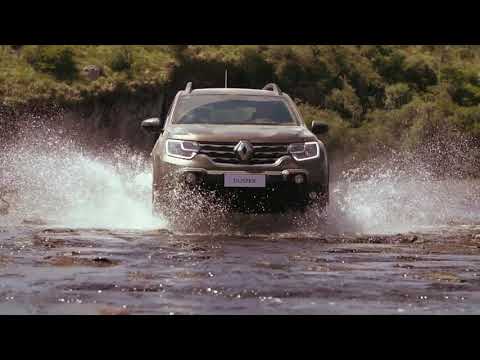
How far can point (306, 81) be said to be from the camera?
3328 cm

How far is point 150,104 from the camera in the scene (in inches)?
1167

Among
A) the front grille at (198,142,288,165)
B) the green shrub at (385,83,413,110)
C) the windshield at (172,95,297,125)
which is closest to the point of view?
the front grille at (198,142,288,165)

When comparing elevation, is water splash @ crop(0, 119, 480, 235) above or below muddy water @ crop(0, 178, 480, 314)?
below

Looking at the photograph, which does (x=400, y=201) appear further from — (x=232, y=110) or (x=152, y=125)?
(x=152, y=125)

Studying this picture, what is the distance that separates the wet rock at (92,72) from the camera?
29998 millimetres

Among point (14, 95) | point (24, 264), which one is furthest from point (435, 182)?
point (24, 264)

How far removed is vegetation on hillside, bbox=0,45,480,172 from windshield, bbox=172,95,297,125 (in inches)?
543

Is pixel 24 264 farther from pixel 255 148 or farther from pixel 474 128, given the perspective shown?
pixel 474 128

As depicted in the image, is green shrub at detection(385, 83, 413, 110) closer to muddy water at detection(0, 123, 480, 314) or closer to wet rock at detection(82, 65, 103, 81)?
wet rock at detection(82, 65, 103, 81)

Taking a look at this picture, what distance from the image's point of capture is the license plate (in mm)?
12852

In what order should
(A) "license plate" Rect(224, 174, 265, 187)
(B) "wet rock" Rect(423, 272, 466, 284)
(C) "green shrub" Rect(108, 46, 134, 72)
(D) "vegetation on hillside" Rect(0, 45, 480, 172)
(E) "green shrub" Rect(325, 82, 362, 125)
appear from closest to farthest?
(B) "wet rock" Rect(423, 272, 466, 284) < (A) "license plate" Rect(224, 174, 265, 187) < (D) "vegetation on hillside" Rect(0, 45, 480, 172) < (C) "green shrub" Rect(108, 46, 134, 72) < (E) "green shrub" Rect(325, 82, 362, 125)

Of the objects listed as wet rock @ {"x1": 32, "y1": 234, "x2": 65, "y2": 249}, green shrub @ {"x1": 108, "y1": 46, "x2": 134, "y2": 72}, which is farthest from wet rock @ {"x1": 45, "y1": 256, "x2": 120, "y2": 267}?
green shrub @ {"x1": 108, "y1": 46, "x2": 134, "y2": 72}

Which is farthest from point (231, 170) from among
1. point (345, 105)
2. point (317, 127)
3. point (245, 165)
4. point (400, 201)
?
point (345, 105)
